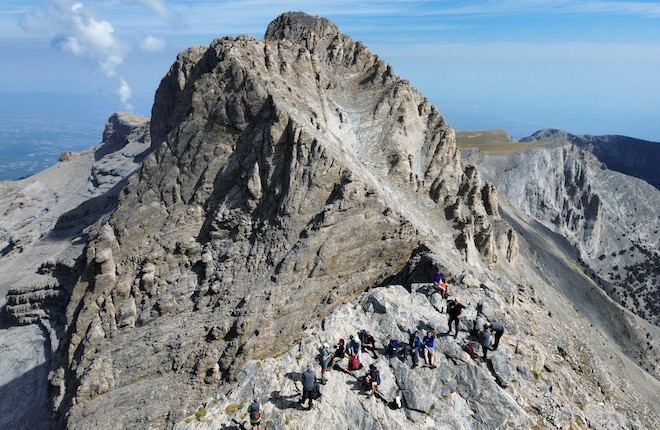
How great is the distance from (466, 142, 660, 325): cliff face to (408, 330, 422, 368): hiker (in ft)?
467

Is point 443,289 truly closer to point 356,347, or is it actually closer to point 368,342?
point 368,342

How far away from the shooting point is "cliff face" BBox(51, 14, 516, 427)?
3694cm

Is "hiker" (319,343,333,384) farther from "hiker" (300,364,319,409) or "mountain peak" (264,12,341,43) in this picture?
"mountain peak" (264,12,341,43)

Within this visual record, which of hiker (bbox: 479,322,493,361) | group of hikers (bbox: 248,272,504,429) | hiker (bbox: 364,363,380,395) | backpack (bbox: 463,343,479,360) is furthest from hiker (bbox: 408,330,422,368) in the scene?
hiker (bbox: 479,322,493,361)

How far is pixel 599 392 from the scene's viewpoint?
32500 mm

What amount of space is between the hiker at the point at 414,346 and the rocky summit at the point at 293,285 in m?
0.51

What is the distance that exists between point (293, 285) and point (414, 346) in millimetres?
15653

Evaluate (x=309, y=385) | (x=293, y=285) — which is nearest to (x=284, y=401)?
(x=309, y=385)

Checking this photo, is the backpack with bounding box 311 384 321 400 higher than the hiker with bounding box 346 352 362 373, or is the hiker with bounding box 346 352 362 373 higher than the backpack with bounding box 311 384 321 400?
the hiker with bounding box 346 352 362 373

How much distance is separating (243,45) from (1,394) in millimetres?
53992

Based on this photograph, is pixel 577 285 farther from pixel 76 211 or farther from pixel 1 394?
pixel 76 211

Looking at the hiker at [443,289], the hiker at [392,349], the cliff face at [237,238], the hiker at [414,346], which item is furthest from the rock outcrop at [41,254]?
the hiker at [443,289]

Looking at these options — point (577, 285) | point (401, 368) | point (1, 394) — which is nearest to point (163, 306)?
point (401, 368)

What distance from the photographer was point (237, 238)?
42812mm
